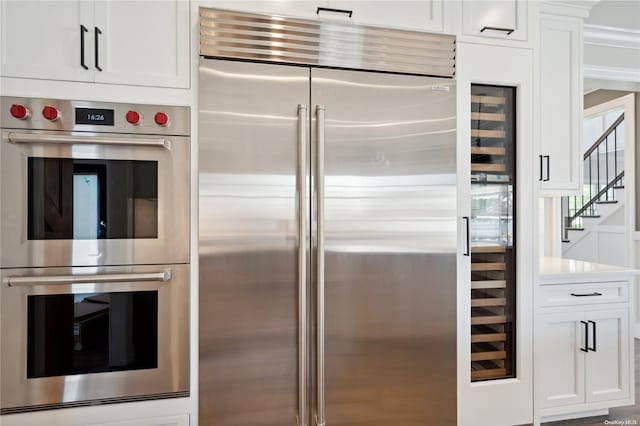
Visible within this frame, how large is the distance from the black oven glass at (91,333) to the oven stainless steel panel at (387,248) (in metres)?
0.72

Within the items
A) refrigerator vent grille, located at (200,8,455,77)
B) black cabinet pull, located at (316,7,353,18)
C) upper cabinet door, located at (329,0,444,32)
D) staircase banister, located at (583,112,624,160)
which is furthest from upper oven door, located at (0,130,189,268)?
staircase banister, located at (583,112,624,160)

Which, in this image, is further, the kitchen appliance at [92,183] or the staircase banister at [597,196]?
the staircase banister at [597,196]

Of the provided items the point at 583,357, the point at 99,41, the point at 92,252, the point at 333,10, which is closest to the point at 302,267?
the point at 92,252

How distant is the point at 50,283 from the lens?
138 cm

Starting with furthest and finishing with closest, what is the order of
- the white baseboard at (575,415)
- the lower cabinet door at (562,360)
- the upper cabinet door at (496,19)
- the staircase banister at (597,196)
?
1. the staircase banister at (597,196)
2. the white baseboard at (575,415)
3. the lower cabinet door at (562,360)
4. the upper cabinet door at (496,19)

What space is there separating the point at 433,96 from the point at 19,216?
71.3 inches

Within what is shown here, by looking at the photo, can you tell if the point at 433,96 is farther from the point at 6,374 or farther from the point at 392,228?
the point at 6,374

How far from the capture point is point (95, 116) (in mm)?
1452

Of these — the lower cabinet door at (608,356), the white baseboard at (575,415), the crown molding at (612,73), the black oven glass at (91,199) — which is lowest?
the white baseboard at (575,415)

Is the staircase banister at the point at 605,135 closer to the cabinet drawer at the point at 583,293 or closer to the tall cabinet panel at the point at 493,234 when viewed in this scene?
the cabinet drawer at the point at 583,293

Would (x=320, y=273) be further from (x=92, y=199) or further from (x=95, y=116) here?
(x=95, y=116)

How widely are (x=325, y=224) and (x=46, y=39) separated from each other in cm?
132

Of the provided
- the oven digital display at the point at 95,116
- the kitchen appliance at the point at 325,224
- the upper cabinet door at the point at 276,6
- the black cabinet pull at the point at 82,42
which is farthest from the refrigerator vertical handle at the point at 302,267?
the black cabinet pull at the point at 82,42

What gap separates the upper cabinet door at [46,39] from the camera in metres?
1.40
